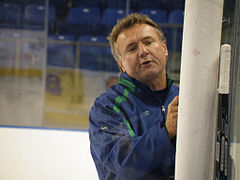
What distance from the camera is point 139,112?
0.86m

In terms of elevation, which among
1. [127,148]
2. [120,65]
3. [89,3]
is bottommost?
[127,148]

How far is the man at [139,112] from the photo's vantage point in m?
0.83

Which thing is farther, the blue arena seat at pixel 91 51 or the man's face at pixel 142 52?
the blue arena seat at pixel 91 51

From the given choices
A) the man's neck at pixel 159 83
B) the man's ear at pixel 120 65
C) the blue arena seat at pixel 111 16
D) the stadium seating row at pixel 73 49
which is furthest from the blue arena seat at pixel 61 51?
the man's neck at pixel 159 83

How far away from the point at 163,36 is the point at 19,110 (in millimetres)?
991

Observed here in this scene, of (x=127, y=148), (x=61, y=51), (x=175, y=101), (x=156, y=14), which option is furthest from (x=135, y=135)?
(x=61, y=51)

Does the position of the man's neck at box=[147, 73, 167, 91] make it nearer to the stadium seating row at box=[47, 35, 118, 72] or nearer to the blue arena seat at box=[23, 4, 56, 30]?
the stadium seating row at box=[47, 35, 118, 72]

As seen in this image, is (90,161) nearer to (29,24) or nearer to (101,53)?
(101,53)

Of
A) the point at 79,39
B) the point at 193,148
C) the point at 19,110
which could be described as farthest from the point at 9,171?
the point at 193,148

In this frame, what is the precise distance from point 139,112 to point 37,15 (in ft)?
2.78

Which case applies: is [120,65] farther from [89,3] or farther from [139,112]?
[89,3]

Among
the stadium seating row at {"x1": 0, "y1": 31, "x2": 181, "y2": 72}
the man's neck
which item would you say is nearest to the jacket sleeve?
the man's neck

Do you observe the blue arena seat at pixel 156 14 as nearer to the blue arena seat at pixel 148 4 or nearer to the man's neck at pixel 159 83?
the blue arena seat at pixel 148 4

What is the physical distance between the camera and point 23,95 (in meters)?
1.55
